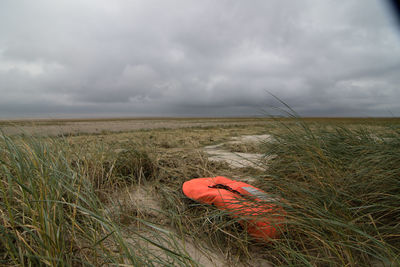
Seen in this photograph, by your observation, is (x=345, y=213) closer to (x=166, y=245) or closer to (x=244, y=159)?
(x=166, y=245)

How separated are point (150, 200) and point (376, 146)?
230cm

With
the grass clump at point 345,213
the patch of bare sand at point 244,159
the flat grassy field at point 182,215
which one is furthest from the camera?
the patch of bare sand at point 244,159

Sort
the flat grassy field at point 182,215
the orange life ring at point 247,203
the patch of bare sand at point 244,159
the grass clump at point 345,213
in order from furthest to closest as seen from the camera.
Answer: the patch of bare sand at point 244,159, the orange life ring at point 247,203, the grass clump at point 345,213, the flat grassy field at point 182,215

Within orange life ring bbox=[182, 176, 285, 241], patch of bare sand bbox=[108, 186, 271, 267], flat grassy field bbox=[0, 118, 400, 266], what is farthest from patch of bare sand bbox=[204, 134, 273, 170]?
patch of bare sand bbox=[108, 186, 271, 267]

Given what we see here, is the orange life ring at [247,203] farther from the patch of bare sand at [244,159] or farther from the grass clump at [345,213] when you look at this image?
the patch of bare sand at [244,159]

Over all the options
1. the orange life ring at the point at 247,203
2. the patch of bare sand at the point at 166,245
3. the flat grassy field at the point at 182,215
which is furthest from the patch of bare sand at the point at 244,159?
the patch of bare sand at the point at 166,245

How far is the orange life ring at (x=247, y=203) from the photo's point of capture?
1.37 metres

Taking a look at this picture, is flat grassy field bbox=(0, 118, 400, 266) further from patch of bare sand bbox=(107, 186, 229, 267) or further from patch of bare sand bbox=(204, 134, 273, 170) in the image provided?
patch of bare sand bbox=(204, 134, 273, 170)

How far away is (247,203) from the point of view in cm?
152

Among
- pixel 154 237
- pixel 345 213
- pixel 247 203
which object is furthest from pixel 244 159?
pixel 154 237

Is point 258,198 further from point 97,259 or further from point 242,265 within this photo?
point 97,259

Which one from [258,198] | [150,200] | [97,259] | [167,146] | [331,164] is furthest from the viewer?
[167,146]

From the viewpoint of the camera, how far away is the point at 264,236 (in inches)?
53.4

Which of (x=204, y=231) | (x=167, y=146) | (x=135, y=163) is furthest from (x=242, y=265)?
(x=167, y=146)
